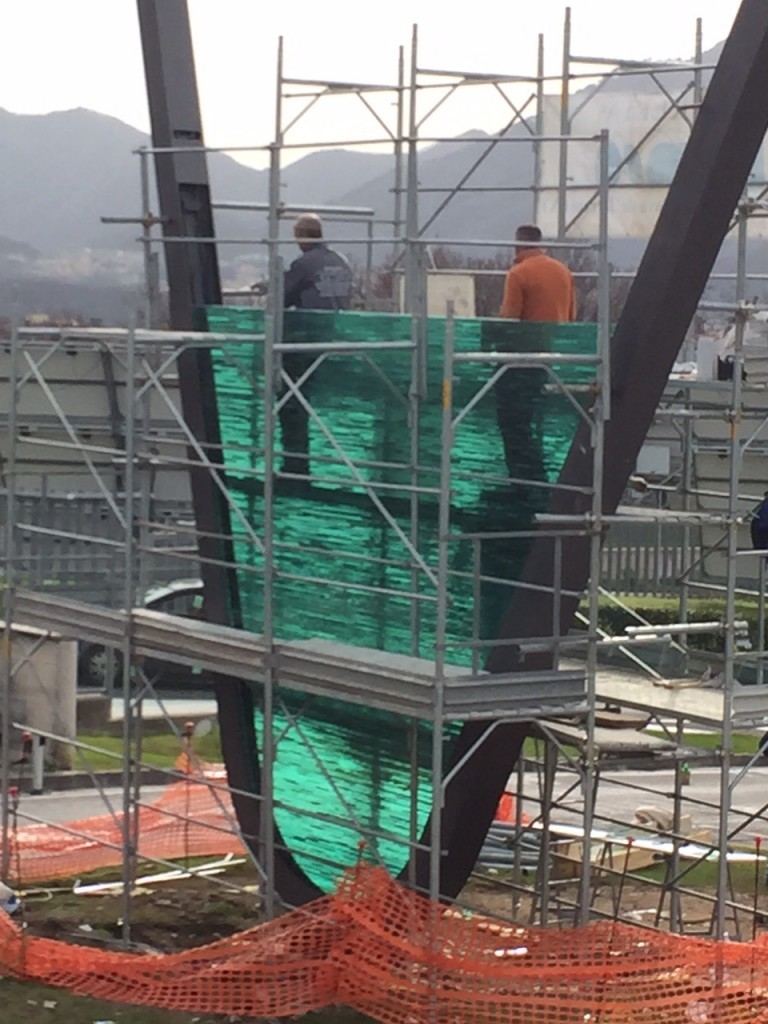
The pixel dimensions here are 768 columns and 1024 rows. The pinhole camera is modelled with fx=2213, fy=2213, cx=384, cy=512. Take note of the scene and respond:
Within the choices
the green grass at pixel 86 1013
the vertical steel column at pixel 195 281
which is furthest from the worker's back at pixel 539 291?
the green grass at pixel 86 1013

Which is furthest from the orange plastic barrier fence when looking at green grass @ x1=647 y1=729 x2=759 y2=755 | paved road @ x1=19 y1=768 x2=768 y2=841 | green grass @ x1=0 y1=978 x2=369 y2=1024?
green grass @ x1=647 y1=729 x2=759 y2=755

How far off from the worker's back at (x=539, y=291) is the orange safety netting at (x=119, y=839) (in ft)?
15.3

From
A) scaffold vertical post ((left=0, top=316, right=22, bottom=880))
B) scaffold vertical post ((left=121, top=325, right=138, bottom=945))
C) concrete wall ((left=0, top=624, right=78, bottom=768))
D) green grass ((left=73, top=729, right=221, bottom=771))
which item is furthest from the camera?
green grass ((left=73, top=729, right=221, bottom=771))

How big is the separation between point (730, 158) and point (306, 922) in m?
5.24

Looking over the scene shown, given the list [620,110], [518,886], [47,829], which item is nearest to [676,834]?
[518,886]

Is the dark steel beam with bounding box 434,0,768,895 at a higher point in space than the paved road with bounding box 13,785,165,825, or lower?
higher

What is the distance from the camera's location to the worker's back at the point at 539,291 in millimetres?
14000

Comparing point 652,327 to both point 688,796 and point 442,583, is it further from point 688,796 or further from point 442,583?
point 688,796

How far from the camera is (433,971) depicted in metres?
12.6

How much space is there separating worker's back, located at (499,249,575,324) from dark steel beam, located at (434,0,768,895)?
77 cm

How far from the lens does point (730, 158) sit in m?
12.8

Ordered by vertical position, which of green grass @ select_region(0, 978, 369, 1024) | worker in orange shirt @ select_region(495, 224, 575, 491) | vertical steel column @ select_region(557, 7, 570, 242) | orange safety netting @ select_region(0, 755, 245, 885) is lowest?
orange safety netting @ select_region(0, 755, 245, 885)

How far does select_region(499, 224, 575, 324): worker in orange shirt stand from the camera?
14000 millimetres

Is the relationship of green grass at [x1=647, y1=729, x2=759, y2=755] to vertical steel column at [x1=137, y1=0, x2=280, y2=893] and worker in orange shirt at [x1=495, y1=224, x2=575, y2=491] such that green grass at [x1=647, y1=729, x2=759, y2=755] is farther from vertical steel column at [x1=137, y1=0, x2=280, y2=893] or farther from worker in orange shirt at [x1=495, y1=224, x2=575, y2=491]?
worker in orange shirt at [x1=495, y1=224, x2=575, y2=491]
